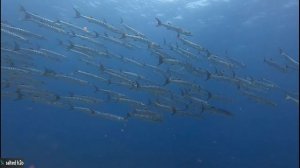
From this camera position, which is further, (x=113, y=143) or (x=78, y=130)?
(x=78, y=130)

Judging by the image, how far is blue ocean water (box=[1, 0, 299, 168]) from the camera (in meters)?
24.6

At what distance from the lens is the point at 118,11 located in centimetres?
2922

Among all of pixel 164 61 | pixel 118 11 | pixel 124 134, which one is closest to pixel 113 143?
pixel 124 134

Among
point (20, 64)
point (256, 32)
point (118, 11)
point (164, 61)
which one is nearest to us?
point (164, 61)

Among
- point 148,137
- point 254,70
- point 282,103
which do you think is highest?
point 254,70

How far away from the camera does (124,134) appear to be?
112 ft

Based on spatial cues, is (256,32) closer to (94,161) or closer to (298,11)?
(298,11)

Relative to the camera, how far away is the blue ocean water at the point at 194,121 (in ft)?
80.8

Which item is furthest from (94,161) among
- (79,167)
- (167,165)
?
(167,165)

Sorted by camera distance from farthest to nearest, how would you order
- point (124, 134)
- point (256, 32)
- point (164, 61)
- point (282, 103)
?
1. point (124, 134)
2. point (282, 103)
3. point (256, 32)
4. point (164, 61)

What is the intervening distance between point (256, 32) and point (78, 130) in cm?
1735

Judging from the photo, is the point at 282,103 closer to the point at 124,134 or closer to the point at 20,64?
the point at 124,134

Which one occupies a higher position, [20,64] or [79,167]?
[20,64]

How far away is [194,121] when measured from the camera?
35531mm
